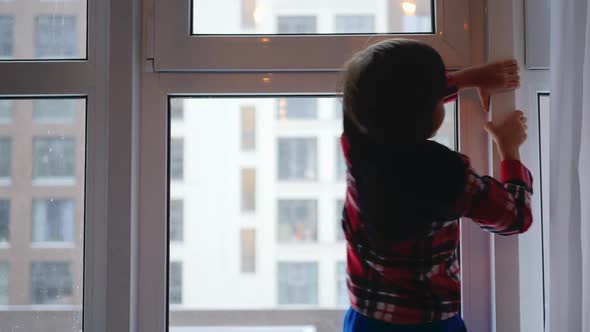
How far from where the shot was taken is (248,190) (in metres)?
1.18

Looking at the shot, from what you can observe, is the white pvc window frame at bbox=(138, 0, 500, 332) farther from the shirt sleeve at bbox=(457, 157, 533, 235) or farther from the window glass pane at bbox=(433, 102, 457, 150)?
the shirt sleeve at bbox=(457, 157, 533, 235)

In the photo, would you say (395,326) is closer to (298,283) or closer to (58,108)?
(298,283)

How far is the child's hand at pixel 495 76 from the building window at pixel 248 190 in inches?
18.1

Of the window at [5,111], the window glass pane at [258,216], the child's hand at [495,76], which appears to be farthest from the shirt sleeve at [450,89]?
the window at [5,111]

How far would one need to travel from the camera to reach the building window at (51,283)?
1.16 meters

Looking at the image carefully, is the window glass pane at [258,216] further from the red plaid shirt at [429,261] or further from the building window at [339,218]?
the red plaid shirt at [429,261]

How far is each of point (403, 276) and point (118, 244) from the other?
21.0 inches

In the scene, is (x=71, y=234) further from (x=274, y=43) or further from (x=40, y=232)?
(x=274, y=43)

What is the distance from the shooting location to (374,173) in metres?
0.85

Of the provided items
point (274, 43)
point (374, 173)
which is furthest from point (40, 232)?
point (374, 173)

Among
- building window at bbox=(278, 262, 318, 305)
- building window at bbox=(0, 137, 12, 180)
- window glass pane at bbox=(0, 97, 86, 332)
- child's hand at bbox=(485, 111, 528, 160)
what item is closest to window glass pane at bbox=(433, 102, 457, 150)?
child's hand at bbox=(485, 111, 528, 160)

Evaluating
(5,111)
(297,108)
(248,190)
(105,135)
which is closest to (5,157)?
(5,111)

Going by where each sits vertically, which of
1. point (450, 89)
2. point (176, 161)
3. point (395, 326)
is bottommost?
point (395, 326)

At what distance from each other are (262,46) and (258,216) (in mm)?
343
